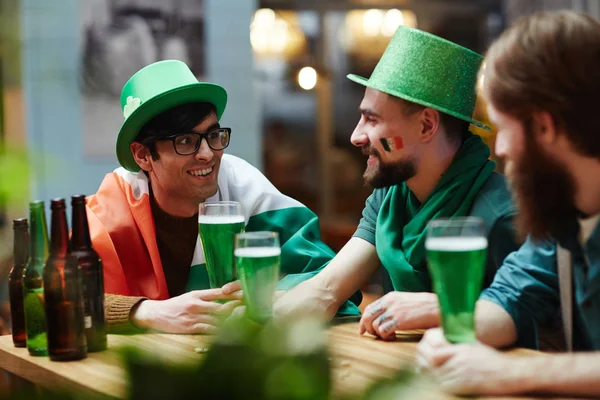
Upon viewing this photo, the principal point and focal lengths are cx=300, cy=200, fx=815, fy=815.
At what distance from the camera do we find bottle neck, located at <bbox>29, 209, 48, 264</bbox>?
5.55 ft

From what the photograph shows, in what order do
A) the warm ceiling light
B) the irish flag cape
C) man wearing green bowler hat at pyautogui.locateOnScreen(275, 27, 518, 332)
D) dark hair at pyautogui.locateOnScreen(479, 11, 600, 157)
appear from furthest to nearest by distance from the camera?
the warm ceiling light < the irish flag cape < man wearing green bowler hat at pyautogui.locateOnScreen(275, 27, 518, 332) < dark hair at pyautogui.locateOnScreen(479, 11, 600, 157)

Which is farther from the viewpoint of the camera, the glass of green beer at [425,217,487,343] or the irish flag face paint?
the irish flag face paint

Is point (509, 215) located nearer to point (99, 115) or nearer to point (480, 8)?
point (99, 115)

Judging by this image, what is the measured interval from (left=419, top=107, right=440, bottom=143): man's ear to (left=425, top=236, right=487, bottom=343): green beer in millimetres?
814

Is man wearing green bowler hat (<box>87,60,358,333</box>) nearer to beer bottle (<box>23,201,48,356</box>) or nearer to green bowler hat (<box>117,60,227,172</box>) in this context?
green bowler hat (<box>117,60,227,172</box>)

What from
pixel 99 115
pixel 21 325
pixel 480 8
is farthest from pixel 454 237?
pixel 480 8

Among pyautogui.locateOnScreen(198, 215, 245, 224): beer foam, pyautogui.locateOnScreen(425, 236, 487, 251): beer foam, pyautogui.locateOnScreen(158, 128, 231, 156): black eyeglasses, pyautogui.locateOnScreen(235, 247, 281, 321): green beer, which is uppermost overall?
pyautogui.locateOnScreen(158, 128, 231, 156): black eyeglasses

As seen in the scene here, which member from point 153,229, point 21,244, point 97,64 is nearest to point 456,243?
point 21,244

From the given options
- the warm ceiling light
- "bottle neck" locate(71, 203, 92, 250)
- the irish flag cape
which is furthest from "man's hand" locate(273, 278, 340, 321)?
the warm ceiling light

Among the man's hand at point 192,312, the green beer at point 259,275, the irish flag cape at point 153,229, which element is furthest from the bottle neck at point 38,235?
the irish flag cape at point 153,229

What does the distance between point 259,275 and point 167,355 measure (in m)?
0.25

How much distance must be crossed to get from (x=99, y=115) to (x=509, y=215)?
3.17m

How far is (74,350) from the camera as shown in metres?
1.60

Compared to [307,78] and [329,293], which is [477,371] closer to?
[329,293]
